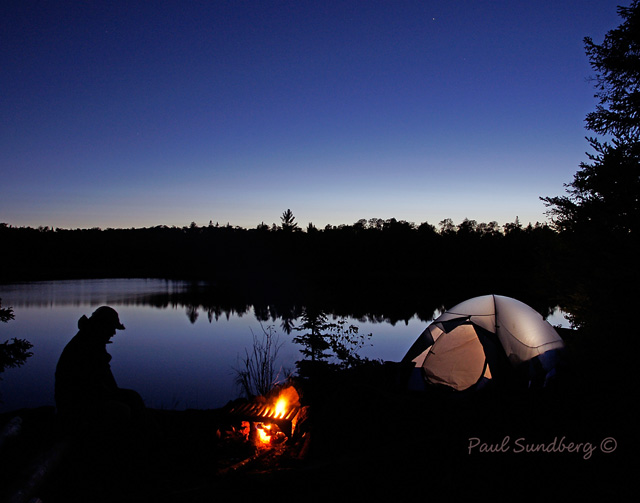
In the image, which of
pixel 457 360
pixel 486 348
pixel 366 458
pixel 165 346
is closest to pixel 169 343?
pixel 165 346

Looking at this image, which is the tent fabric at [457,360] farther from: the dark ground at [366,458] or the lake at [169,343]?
the lake at [169,343]

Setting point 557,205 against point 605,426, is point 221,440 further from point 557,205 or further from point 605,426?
point 557,205

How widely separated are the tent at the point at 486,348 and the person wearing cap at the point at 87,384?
5.11 m

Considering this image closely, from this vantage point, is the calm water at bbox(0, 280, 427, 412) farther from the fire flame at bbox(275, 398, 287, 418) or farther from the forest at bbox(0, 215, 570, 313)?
the forest at bbox(0, 215, 570, 313)

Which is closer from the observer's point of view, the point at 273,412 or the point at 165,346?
the point at 273,412

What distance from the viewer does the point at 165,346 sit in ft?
56.1

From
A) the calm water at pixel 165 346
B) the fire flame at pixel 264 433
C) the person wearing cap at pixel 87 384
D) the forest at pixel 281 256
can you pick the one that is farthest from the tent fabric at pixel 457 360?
the forest at pixel 281 256

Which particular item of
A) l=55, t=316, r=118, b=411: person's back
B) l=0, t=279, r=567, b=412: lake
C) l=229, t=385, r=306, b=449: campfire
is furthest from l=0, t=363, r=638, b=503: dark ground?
l=0, t=279, r=567, b=412: lake

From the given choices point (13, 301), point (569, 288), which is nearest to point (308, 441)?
point (569, 288)

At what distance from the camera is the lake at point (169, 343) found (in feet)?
35.9

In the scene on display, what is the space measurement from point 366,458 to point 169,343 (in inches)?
615

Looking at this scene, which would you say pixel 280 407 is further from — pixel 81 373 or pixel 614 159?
pixel 614 159

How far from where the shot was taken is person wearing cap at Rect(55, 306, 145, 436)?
13.0 ft

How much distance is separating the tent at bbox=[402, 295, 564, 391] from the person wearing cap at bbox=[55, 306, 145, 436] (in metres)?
5.11
